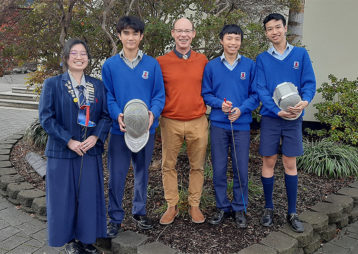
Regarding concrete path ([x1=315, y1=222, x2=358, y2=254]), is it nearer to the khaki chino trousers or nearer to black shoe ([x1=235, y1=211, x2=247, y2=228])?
black shoe ([x1=235, y1=211, x2=247, y2=228])

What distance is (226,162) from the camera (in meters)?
3.43

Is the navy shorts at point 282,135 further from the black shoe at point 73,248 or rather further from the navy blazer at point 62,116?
the black shoe at point 73,248

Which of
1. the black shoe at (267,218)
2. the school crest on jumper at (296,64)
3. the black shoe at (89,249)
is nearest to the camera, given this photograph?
the black shoe at (89,249)

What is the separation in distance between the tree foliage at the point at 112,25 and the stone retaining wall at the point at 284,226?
1993 millimetres

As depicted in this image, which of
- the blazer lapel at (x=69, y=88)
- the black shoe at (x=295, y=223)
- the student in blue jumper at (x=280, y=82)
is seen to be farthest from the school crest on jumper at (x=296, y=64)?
the blazer lapel at (x=69, y=88)

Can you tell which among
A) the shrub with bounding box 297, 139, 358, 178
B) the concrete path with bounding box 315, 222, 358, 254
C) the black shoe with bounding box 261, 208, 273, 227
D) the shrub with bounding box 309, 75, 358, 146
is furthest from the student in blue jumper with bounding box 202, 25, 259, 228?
the shrub with bounding box 309, 75, 358, 146

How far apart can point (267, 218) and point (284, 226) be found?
0.18 metres

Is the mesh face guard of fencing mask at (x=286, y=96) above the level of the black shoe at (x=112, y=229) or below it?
above

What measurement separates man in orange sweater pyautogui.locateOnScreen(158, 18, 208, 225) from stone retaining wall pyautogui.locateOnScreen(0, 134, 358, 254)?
0.50 metres

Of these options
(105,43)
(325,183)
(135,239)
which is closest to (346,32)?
(325,183)

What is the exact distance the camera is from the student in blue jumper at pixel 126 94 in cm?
308

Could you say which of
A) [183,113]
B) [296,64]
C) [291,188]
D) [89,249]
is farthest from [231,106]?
[89,249]

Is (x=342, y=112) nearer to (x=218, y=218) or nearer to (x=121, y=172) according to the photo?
(x=218, y=218)

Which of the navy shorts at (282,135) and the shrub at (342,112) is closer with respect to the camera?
the navy shorts at (282,135)
